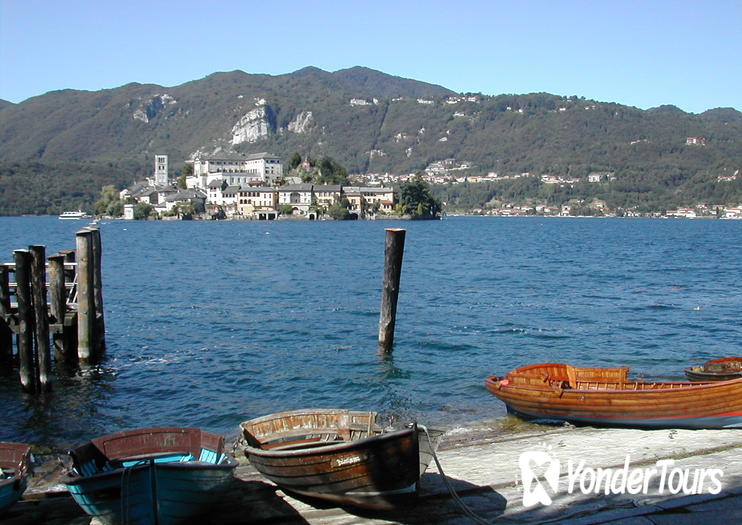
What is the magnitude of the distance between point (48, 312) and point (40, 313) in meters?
3.93

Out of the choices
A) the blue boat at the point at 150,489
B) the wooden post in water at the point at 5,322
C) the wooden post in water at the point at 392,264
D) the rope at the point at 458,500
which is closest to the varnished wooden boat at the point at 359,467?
the rope at the point at 458,500

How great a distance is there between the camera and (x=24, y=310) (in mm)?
17391

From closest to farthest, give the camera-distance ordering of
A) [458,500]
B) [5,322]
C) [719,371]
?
[458,500], [719,371], [5,322]

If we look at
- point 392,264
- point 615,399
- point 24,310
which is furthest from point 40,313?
point 615,399

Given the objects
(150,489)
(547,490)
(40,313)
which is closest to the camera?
(150,489)

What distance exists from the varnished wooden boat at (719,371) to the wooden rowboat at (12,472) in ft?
45.3

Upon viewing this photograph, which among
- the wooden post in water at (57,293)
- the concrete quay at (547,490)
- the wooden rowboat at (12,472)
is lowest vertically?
the concrete quay at (547,490)

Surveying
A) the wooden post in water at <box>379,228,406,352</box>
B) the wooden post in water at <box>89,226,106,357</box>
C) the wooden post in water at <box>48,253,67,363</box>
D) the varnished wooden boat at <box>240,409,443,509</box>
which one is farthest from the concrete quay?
the wooden post in water at <box>89,226,106,357</box>

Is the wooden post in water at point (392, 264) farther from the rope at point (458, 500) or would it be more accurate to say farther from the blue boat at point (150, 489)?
the blue boat at point (150, 489)

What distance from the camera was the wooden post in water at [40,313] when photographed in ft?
57.4

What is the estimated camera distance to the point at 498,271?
58.1 metres

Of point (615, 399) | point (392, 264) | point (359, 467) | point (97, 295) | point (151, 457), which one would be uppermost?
point (392, 264)

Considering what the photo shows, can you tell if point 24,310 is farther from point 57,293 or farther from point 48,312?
point 48,312

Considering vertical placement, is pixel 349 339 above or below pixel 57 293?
below
